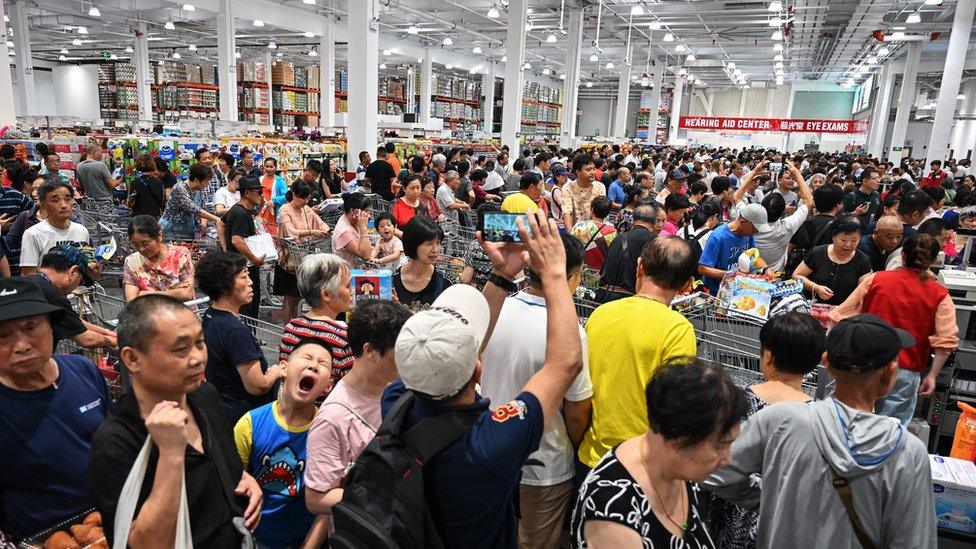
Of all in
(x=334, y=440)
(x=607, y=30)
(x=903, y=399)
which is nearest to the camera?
(x=334, y=440)

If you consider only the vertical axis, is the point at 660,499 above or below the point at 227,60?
below

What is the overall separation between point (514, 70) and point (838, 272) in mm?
11915

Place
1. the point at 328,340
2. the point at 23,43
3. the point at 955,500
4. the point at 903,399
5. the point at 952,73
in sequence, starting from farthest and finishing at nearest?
the point at 23,43 < the point at 952,73 < the point at 903,399 < the point at 955,500 < the point at 328,340

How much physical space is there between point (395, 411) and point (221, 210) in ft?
21.7

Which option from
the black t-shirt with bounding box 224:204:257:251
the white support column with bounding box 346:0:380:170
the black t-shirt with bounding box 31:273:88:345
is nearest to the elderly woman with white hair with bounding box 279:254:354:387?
the black t-shirt with bounding box 31:273:88:345

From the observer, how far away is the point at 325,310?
3.11 metres

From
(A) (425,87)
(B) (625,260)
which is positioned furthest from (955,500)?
(A) (425,87)

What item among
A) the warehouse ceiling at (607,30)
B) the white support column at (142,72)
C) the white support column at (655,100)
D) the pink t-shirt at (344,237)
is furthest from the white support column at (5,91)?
the white support column at (655,100)

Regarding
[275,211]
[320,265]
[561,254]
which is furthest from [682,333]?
[275,211]

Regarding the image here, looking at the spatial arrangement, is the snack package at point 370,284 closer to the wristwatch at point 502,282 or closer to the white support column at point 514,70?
the wristwatch at point 502,282

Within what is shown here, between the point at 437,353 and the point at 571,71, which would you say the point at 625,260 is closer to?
Result: the point at 437,353

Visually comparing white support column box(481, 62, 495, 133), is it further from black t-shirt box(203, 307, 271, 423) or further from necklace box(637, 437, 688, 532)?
necklace box(637, 437, 688, 532)

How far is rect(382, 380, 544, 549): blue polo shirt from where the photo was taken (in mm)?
1528

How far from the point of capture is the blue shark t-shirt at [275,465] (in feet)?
7.68
